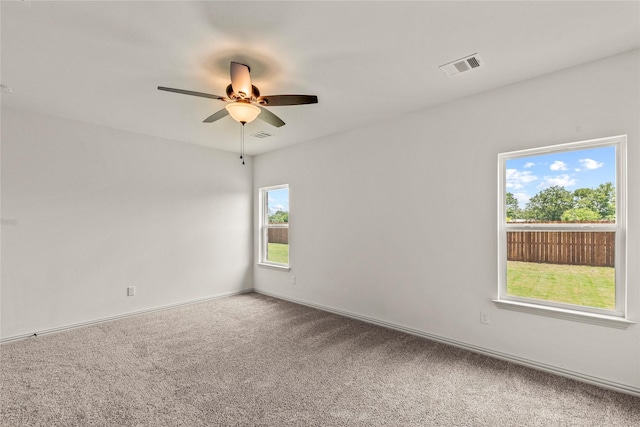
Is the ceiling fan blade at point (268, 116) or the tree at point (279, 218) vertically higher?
the ceiling fan blade at point (268, 116)

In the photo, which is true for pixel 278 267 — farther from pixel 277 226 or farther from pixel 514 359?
pixel 514 359

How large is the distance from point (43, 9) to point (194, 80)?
1080mm

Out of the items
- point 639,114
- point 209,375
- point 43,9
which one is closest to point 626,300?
point 639,114

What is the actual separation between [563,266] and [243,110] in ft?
10.4

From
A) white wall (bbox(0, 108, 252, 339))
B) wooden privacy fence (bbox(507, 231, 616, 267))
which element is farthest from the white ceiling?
wooden privacy fence (bbox(507, 231, 616, 267))

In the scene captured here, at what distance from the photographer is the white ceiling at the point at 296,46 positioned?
194cm

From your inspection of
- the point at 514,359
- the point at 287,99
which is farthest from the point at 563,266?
the point at 287,99

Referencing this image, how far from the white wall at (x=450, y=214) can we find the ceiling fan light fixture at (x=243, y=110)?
1865 mm

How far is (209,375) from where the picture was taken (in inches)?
105

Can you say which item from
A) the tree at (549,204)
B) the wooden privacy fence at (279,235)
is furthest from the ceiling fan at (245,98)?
the wooden privacy fence at (279,235)

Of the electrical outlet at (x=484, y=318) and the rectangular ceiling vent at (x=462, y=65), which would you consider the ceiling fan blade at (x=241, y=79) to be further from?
the electrical outlet at (x=484, y=318)

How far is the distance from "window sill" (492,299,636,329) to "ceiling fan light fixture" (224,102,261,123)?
9.48 feet

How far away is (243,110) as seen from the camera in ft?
8.69

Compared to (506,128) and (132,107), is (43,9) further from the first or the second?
A: (506,128)
